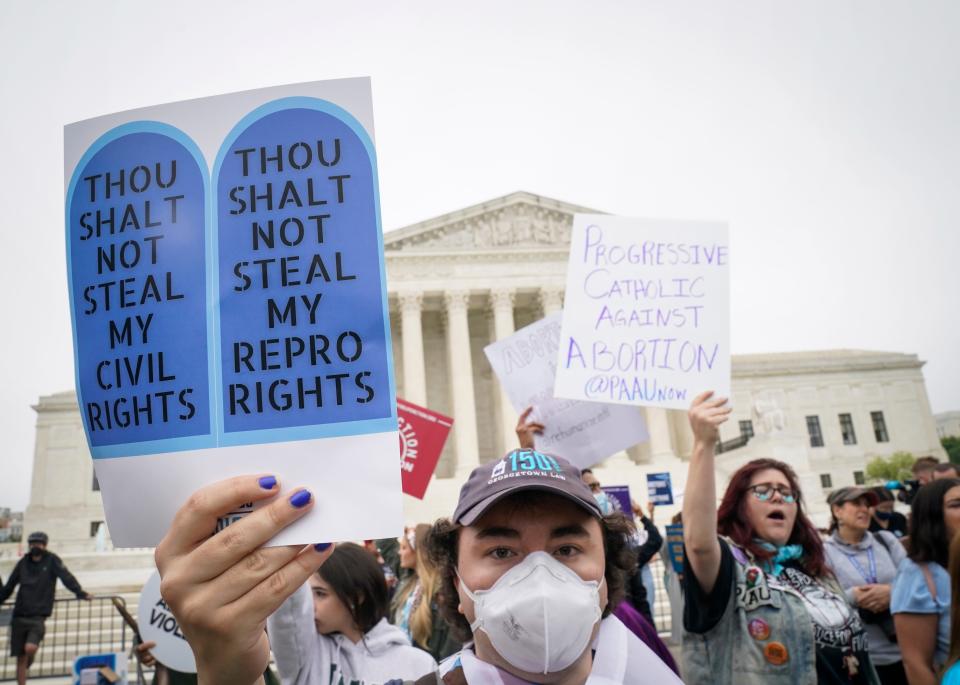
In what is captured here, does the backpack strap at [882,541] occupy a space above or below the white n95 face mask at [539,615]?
below

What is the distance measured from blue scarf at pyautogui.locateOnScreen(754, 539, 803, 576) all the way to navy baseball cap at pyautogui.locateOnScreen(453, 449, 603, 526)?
166 cm

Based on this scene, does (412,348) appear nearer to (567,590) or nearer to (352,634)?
(352,634)

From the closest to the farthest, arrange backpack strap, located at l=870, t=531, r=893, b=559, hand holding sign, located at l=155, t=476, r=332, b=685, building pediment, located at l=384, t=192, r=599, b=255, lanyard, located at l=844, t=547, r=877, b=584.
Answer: hand holding sign, located at l=155, t=476, r=332, b=685 < lanyard, located at l=844, t=547, r=877, b=584 < backpack strap, located at l=870, t=531, r=893, b=559 < building pediment, located at l=384, t=192, r=599, b=255

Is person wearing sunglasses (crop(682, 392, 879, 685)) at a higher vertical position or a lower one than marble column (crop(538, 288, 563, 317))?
lower

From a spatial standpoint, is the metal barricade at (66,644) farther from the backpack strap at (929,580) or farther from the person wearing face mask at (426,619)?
the backpack strap at (929,580)

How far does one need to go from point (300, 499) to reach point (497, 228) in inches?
1528

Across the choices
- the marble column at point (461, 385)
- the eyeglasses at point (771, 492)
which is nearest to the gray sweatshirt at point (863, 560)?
the eyeglasses at point (771, 492)

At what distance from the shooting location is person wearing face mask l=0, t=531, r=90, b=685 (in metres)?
9.30

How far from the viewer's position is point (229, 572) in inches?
53.1

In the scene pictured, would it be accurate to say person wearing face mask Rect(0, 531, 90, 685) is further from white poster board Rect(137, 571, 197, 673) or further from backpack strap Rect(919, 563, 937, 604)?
backpack strap Rect(919, 563, 937, 604)

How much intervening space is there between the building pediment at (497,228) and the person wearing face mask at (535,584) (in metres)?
36.5

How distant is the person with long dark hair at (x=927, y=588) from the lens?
3.46 m

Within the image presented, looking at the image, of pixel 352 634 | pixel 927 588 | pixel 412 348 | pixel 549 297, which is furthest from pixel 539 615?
pixel 549 297

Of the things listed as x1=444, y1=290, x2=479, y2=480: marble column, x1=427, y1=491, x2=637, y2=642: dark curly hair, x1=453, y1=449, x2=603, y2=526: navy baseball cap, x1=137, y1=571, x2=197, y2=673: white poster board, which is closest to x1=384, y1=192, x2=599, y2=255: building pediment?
x1=444, y1=290, x2=479, y2=480: marble column
